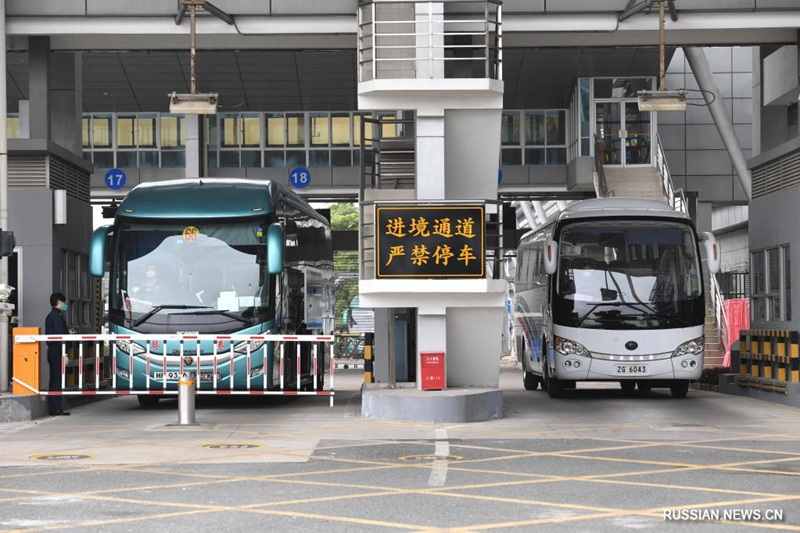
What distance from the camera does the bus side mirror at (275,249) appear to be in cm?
1980

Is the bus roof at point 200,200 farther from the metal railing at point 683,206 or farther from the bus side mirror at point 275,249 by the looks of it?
the metal railing at point 683,206

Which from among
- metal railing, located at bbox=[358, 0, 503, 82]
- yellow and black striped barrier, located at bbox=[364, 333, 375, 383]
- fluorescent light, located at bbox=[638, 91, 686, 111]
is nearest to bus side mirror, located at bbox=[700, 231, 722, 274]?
fluorescent light, located at bbox=[638, 91, 686, 111]

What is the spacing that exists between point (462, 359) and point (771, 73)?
27.8 ft

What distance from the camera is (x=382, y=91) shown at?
19.1 m

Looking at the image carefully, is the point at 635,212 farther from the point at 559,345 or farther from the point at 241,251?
the point at 241,251

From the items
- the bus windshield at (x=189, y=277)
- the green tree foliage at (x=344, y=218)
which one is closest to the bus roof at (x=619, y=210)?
the bus windshield at (x=189, y=277)

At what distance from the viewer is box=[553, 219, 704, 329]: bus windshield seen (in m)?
22.3

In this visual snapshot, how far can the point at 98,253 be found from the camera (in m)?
20.0

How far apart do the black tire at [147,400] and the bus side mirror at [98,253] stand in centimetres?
280

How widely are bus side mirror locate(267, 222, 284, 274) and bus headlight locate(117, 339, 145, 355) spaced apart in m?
2.19

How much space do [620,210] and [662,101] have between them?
2640mm

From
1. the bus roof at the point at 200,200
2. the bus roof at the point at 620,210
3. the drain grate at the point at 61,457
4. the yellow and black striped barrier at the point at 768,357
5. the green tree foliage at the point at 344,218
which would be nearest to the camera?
the drain grate at the point at 61,457

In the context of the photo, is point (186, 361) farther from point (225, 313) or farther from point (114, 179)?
point (114, 179)

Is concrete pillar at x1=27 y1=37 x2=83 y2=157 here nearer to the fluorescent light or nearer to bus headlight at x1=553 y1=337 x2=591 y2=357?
bus headlight at x1=553 y1=337 x2=591 y2=357
